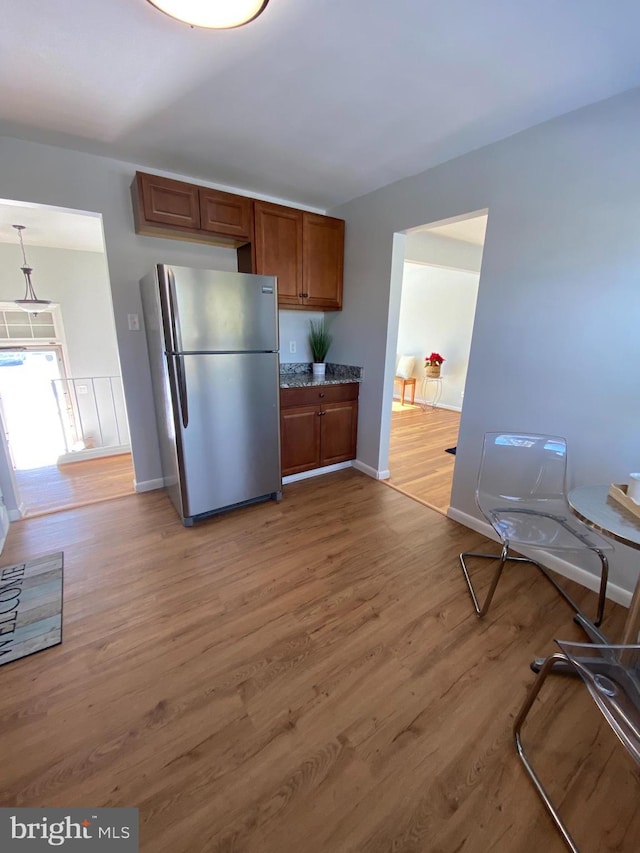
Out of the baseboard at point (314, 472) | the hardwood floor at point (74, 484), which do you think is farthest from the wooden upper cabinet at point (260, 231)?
the hardwood floor at point (74, 484)

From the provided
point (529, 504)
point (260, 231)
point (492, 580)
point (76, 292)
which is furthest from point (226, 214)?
point (76, 292)

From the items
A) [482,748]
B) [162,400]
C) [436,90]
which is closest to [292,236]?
[436,90]

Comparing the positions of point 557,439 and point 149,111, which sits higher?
point 149,111

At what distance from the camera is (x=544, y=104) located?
1.66 meters

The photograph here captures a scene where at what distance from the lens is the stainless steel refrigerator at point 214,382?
2115 mm

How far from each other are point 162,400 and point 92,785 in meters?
1.98

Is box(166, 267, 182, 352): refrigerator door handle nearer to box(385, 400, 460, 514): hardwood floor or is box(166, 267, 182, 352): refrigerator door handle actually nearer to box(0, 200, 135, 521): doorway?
box(0, 200, 135, 521): doorway

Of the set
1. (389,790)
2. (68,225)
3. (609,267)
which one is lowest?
(389,790)

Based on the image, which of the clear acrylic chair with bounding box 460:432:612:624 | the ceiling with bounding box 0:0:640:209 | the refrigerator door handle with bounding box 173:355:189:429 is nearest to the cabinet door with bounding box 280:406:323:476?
the refrigerator door handle with bounding box 173:355:189:429

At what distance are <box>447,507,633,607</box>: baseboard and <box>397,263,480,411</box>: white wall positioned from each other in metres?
3.81

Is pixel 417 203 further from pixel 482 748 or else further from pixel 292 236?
pixel 482 748

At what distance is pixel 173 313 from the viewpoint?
2057 mm

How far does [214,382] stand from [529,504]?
80.4 inches

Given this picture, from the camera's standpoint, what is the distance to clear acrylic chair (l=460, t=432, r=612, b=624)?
1.57 metres
